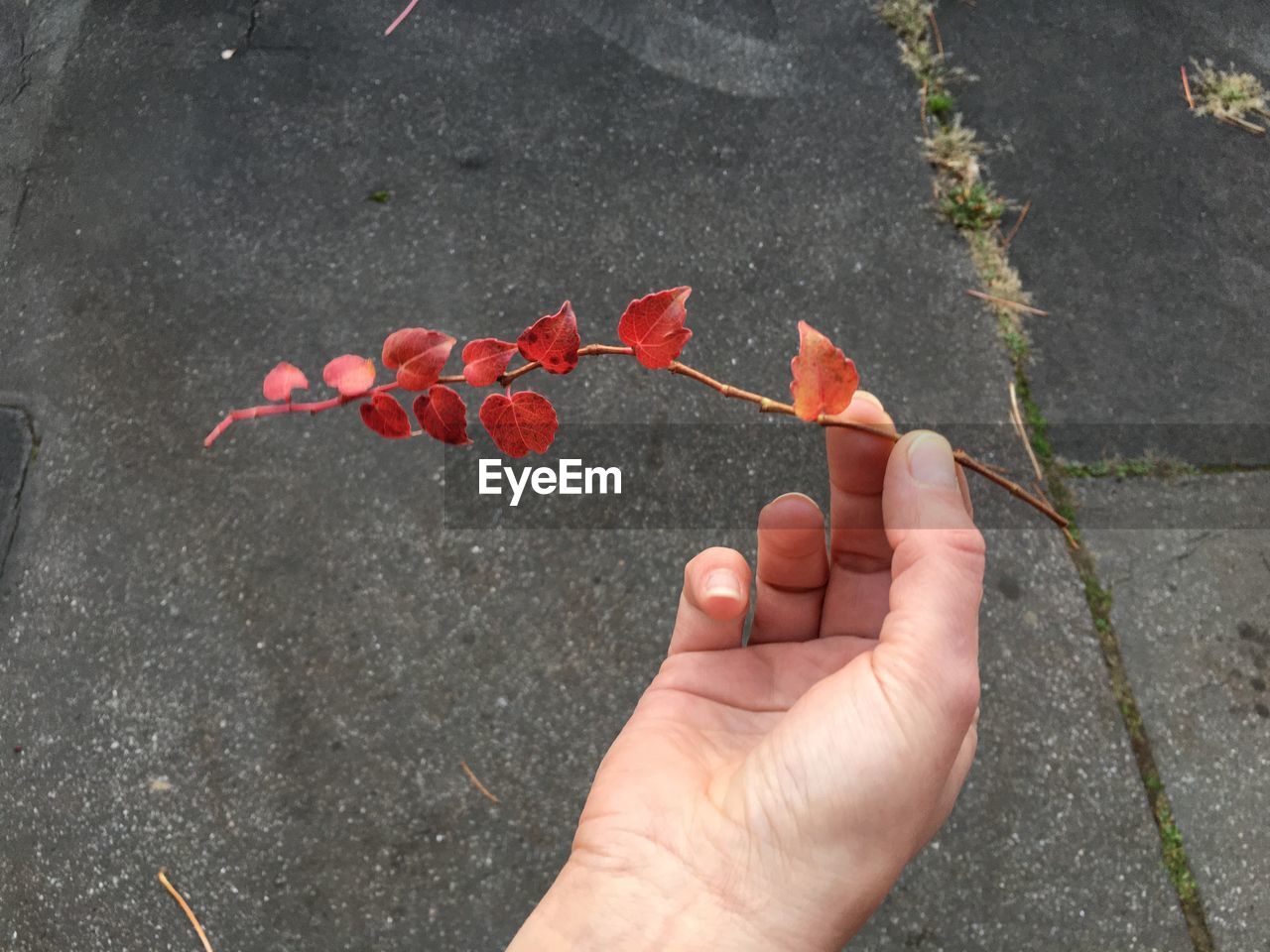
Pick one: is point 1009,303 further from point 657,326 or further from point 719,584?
point 657,326

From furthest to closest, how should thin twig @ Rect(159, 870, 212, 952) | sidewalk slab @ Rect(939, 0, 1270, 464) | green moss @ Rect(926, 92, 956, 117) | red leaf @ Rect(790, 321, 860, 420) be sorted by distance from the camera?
1. green moss @ Rect(926, 92, 956, 117)
2. sidewalk slab @ Rect(939, 0, 1270, 464)
3. thin twig @ Rect(159, 870, 212, 952)
4. red leaf @ Rect(790, 321, 860, 420)

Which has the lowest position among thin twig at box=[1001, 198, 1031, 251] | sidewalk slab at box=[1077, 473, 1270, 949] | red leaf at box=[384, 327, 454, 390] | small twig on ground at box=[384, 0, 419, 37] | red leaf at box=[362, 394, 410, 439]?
sidewalk slab at box=[1077, 473, 1270, 949]

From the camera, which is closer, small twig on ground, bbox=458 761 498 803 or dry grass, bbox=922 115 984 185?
small twig on ground, bbox=458 761 498 803

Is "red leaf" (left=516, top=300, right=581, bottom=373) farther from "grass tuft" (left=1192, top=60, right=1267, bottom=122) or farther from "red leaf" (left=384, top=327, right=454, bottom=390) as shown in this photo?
"grass tuft" (left=1192, top=60, right=1267, bottom=122)

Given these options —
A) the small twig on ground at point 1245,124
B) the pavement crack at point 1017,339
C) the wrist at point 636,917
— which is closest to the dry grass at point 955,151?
the pavement crack at point 1017,339

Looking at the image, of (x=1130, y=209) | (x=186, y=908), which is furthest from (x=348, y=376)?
(x=1130, y=209)

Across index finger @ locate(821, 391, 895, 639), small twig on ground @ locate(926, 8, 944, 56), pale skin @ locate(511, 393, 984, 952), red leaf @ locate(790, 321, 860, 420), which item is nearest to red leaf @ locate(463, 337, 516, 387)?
red leaf @ locate(790, 321, 860, 420)

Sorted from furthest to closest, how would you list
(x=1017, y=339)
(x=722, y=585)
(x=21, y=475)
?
(x=1017, y=339) < (x=21, y=475) < (x=722, y=585)

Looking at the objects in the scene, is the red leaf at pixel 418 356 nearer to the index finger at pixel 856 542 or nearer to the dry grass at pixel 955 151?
the index finger at pixel 856 542
